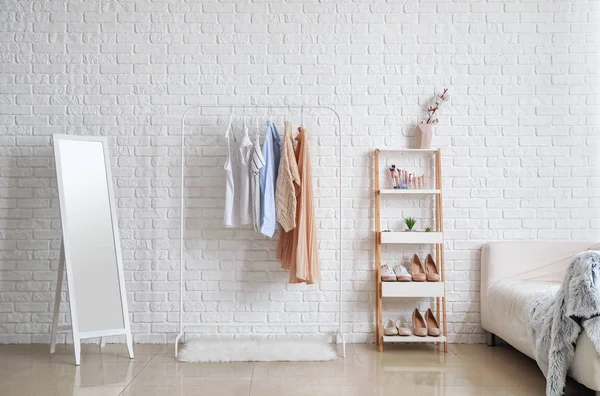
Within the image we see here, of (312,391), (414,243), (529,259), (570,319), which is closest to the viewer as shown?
(570,319)

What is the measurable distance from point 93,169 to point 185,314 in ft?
4.07

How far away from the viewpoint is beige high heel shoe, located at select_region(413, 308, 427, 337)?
12.8ft

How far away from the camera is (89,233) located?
3805 mm

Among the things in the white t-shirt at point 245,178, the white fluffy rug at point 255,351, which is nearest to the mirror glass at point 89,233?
the white fluffy rug at point 255,351

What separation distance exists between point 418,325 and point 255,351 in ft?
3.84

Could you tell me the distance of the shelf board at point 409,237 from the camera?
13.0 ft

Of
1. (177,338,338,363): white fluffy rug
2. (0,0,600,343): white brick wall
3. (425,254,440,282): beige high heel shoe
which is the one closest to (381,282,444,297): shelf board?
(425,254,440,282): beige high heel shoe

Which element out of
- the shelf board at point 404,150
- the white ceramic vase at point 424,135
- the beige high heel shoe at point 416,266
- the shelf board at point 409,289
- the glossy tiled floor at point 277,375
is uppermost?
the white ceramic vase at point 424,135

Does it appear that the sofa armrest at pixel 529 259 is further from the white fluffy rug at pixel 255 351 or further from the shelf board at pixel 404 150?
the white fluffy rug at pixel 255 351

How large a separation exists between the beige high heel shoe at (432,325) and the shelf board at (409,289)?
189 millimetres

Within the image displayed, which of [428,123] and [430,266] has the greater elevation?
[428,123]

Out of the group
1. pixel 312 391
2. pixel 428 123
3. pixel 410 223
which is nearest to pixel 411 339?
pixel 410 223

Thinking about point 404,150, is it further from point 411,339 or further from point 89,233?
point 89,233

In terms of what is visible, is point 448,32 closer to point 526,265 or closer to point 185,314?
point 526,265
